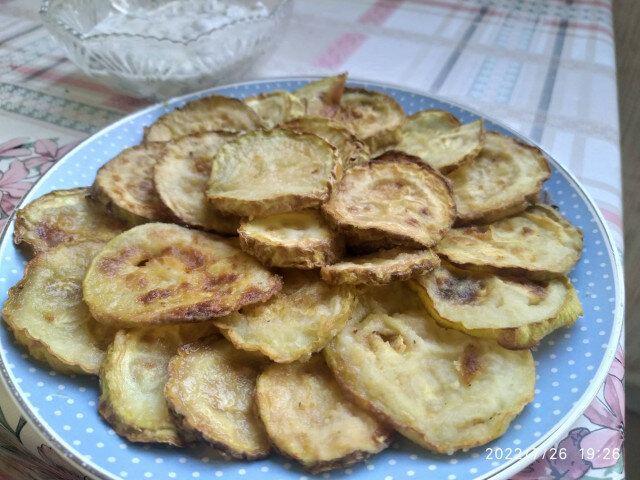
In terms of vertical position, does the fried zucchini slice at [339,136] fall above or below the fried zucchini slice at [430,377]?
above

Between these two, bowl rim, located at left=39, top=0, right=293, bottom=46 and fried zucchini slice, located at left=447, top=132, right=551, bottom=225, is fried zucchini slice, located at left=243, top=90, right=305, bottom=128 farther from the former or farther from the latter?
fried zucchini slice, located at left=447, top=132, right=551, bottom=225

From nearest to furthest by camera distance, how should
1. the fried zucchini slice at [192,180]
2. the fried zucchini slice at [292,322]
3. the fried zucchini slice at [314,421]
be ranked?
the fried zucchini slice at [314,421], the fried zucchini slice at [292,322], the fried zucchini slice at [192,180]

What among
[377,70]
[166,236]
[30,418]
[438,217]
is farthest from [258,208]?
[377,70]

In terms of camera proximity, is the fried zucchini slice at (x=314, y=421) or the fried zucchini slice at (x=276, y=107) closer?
the fried zucchini slice at (x=314, y=421)

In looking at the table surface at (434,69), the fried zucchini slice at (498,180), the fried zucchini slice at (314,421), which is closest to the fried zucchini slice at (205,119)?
the table surface at (434,69)

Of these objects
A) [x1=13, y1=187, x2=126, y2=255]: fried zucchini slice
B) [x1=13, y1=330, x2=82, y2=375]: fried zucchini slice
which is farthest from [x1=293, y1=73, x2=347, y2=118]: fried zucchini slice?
[x1=13, y1=330, x2=82, y2=375]: fried zucchini slice

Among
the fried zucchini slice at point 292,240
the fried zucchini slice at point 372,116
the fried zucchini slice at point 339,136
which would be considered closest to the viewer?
the fried zucchini slice at point 292,240

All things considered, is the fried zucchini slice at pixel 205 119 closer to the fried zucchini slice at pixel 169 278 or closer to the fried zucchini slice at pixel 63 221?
the fried zucchini slice at pixel 63 221
